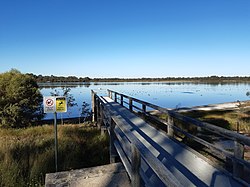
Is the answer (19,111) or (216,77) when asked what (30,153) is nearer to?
(19,111)

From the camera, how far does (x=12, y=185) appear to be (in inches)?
165

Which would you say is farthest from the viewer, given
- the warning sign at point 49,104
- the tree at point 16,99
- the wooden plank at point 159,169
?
the tree at point 16,99

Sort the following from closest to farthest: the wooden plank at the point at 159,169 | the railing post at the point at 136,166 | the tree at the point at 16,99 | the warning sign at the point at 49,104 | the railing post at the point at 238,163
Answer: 1. the wooden plank at the point at 159,169
2. the railing post at the point at 136,166
3. the railing post at the point at 238,163
4. the warning sign at the point at 49,104
5. the tree at the point at 16,99

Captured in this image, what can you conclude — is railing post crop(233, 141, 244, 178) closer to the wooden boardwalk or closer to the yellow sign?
the wooden boardwalk

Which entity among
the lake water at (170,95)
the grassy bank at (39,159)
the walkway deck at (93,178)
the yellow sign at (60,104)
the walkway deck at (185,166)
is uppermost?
the yellow sign at (60,104)

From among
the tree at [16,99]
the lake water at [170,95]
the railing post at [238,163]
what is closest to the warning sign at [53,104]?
the railing post at [238,163]

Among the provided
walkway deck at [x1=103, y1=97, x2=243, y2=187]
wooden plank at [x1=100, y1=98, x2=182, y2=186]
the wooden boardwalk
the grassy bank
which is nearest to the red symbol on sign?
the grassy bank

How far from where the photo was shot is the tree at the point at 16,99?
1501 centimetres

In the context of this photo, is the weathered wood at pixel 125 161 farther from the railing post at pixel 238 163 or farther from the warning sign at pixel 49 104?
the warning sign at pixel 49 104

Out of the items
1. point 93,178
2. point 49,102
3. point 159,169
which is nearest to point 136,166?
point 159,169

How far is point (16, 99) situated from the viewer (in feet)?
50.3

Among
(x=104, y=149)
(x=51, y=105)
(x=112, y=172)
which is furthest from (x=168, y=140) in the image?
(x=51, y=105)

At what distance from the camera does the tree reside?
15.0m

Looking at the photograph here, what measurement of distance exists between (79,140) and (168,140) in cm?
414
